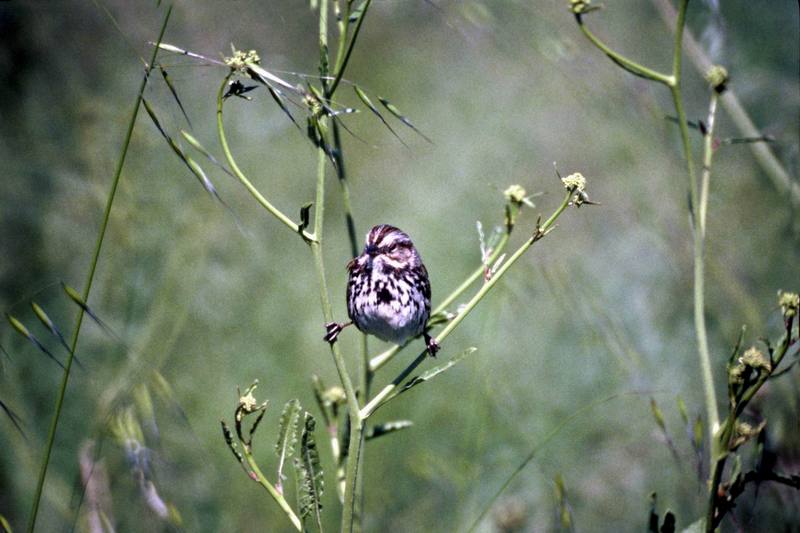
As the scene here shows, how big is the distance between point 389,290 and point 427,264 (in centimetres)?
164

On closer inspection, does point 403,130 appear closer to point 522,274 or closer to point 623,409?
point 522,274

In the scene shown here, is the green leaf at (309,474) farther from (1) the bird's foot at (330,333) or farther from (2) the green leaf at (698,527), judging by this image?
(2) the green leaf at (698,527)

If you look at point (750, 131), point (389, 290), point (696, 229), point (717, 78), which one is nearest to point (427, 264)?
Result: point (389, 290)

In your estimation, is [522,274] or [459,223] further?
[459,223]

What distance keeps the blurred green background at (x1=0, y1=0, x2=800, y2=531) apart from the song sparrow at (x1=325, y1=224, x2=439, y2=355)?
10.0 inches

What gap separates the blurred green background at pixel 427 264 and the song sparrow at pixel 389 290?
0.25m

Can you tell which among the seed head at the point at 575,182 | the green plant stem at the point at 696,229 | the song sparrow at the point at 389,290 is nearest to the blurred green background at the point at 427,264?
the song sparrow at the point at 389,290

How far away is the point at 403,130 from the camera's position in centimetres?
488

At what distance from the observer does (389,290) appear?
8.34ft

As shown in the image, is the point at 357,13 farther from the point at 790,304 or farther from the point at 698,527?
the point at 698,527

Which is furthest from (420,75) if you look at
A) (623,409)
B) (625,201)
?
(623,409)

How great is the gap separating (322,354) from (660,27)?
9.07 ft

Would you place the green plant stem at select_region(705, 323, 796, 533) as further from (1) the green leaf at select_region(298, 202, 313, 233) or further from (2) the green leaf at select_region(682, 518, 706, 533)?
(1) the green leaf at select_region(298, 202, 313, 233)

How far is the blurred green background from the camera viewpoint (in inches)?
110
